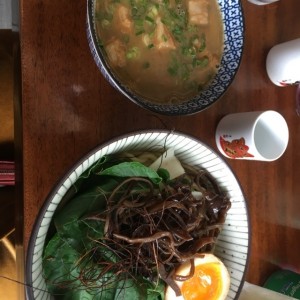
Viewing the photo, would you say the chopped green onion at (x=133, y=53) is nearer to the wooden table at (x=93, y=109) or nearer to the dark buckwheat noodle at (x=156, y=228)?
the wooden table at (x=93, y=109)

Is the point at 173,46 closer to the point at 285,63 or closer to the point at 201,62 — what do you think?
the point at 201,62

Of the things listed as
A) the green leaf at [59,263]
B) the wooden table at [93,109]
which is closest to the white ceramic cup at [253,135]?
the wooden table at [93,109]

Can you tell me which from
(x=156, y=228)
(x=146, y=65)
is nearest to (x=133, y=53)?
(x=146, y=65)

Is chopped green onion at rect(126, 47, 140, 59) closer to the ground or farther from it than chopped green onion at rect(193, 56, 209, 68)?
farther from it

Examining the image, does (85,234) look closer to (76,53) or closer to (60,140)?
(60,140)

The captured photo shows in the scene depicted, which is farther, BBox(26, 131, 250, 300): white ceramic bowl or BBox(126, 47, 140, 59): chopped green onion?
BBox(126, 47, 140, 59): chopped green onion

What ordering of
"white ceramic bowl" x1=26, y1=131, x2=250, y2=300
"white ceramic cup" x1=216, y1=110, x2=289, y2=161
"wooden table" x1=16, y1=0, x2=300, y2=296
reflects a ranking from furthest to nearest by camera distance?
"white ceramic cup" x1=216, y1=110, x2=289, y2=161 → "wooden table" x1=16, y1=0, x2=300, y2=296 → "white ceramic bowl" x1=26, y1=131, x2=250, y2=300

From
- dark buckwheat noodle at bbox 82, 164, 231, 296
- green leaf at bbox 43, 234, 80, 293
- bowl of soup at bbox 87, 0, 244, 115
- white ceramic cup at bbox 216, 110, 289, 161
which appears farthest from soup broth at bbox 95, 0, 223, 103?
green leaf at bbox 43, 234, 80, 293

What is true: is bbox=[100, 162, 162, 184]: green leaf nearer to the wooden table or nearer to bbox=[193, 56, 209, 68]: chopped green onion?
the wooden table

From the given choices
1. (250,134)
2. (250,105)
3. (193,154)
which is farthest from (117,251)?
(250,105)
